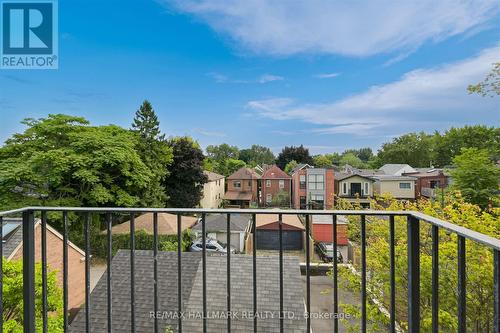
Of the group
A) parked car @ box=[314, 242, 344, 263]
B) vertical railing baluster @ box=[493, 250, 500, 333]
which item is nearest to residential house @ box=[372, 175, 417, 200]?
parked car @ box=[314, 242, 344, 263]

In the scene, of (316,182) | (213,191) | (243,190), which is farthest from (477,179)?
(213,191)

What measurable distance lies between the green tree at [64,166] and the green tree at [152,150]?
2.05m

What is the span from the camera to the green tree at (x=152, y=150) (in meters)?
13.8

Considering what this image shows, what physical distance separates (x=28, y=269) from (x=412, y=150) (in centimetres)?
3701

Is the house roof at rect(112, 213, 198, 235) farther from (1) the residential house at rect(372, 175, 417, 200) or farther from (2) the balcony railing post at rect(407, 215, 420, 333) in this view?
(1) the residential house at rect(372, 175, 417, 200)

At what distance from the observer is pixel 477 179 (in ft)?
31.4

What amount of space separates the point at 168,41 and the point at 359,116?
14.6 meters

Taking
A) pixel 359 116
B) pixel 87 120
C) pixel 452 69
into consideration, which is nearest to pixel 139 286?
pixel 87 120

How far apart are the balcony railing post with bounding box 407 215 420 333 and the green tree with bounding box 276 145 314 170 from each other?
3402cm

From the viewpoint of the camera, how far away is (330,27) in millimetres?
8969

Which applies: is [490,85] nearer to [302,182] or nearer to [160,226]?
[160,226]

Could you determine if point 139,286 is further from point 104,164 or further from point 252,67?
point 252,67

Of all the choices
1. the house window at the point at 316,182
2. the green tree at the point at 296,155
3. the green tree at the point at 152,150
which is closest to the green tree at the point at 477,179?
the house window at the point at 316,182

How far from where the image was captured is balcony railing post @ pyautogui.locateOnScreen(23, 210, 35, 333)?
1407 mm
